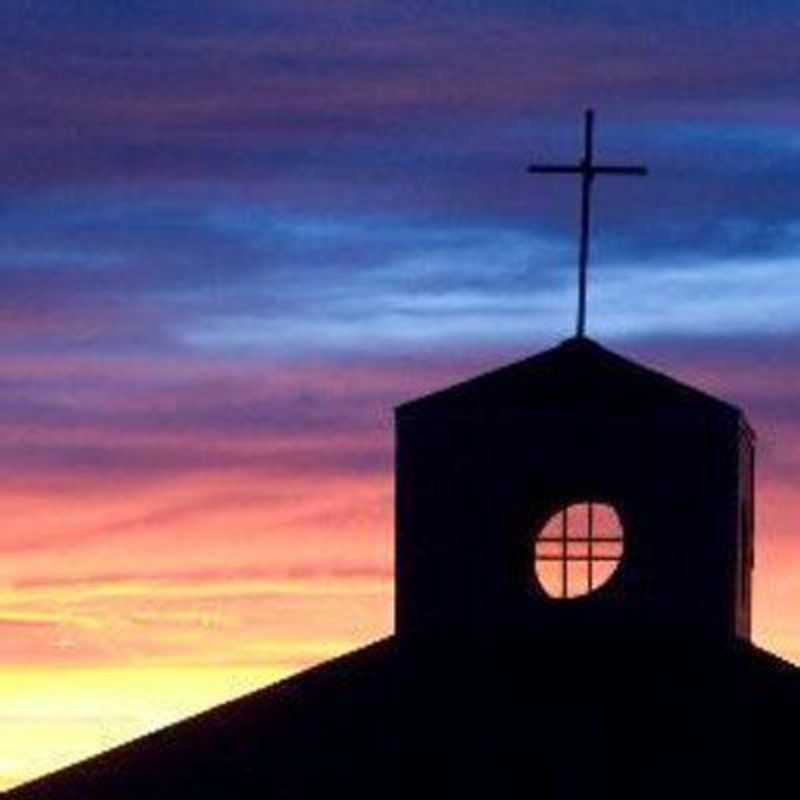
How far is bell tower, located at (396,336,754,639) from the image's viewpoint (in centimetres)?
4366

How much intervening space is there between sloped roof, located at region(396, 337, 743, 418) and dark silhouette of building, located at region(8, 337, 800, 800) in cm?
1

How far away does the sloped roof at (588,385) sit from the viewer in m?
43.7

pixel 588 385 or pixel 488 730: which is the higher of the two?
pixel 588 385

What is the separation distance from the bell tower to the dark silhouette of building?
0.02 metres

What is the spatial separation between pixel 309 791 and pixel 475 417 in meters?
3.79

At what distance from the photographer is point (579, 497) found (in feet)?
144

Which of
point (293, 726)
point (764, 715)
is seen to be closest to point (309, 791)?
point (293, 726)

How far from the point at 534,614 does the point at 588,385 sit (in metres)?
1.94

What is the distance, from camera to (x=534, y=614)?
4359 cm

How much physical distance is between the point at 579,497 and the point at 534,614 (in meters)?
1.04

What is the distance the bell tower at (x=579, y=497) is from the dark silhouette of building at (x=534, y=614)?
0.02 m

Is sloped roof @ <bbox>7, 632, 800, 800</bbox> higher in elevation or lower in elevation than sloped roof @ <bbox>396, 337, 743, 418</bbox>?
lower

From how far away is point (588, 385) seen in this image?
144 ft

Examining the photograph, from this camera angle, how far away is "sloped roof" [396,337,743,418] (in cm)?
4372
